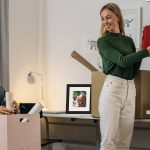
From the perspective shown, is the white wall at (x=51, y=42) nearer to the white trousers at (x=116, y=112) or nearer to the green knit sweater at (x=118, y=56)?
the green knit sweater at (x=118, y=56)

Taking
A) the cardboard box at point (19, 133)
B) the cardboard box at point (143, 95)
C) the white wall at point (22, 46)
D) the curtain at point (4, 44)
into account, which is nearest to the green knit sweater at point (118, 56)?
the cardboard box at point (143, 95)

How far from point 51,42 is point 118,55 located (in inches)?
Result: 73.1

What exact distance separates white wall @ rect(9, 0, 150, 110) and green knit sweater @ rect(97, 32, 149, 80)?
51.8 inches

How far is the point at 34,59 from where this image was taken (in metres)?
4.20

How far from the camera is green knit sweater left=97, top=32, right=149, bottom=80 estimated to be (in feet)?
7.83

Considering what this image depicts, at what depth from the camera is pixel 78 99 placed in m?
3.72

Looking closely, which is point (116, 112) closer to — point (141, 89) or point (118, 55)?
point (118, 55)

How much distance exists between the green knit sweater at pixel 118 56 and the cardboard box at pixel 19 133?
619 mm

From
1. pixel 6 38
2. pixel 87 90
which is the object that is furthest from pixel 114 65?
pixel 6 38

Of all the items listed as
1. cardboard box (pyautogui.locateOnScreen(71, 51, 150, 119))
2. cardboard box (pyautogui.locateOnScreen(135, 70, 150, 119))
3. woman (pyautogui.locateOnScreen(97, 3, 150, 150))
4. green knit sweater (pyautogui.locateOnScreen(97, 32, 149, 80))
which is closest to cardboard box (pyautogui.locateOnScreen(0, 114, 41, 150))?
woman (pyautogui.locateOnScreen(97, 3, 150, 150))

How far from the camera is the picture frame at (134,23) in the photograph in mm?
3623

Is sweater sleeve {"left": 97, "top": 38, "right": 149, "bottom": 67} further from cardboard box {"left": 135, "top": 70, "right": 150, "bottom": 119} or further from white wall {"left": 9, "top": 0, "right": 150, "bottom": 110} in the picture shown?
white wall {"left": 9, "top": 0, "right": 150, "bottom": 110}

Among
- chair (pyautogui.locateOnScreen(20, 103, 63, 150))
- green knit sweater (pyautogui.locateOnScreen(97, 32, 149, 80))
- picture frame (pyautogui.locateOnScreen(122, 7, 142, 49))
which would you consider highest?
picture frame (pyautogui.locateOnScreen(122, 7, 142, 49))

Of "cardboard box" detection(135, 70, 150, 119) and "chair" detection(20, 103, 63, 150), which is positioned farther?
"chair" detection(20, 103, 63, 150)
